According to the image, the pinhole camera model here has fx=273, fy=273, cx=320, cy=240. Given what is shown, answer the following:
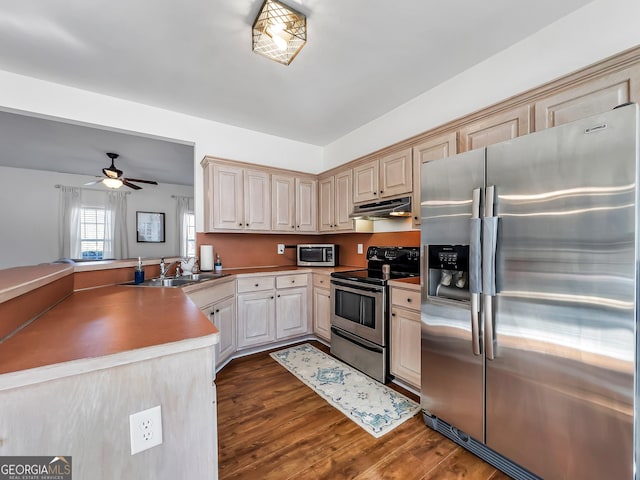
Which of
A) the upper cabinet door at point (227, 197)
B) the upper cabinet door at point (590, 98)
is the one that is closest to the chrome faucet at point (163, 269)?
the upper cabinet door at point (227, 197)

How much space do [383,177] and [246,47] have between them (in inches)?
65.1

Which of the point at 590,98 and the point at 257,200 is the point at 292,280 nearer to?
the point at 257,200

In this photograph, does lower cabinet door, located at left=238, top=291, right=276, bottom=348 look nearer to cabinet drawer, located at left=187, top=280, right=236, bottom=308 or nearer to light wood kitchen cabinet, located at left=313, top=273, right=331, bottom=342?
cabinet drawer, located at left=187, top=280, right=236, bottom=308

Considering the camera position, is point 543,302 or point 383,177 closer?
point 543,302

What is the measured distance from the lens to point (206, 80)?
2.51 metres

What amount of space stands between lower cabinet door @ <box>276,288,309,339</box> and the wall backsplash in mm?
706

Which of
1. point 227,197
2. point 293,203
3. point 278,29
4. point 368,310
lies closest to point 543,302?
point 368,310

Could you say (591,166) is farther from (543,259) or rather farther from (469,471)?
(469,471)

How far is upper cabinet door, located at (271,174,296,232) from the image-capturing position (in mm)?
3480

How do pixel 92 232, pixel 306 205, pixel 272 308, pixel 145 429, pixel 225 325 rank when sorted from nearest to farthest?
pixel 145 429, pixel 225 325, pixel 272 308, pixel 306 205, pixel 92 232

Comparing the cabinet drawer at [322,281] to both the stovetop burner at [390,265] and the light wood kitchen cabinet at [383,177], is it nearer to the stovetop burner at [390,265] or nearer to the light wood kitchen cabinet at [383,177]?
the stovetop burner at [390,265]

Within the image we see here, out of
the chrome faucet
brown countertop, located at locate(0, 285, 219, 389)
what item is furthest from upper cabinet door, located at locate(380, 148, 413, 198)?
the chrome faucet

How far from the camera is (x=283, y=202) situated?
356 cm

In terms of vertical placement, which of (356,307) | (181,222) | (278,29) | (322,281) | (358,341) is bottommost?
(358,341)
